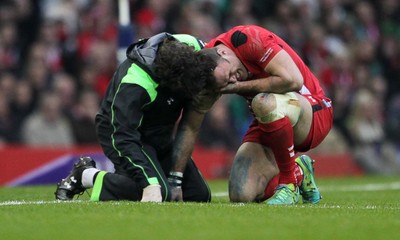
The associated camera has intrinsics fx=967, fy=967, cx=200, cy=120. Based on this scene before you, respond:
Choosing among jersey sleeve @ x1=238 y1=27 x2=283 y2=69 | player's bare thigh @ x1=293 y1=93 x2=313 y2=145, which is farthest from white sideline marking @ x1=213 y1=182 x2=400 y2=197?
jersey sleeve @ x1=238 y1=27 x2=283 y2=69

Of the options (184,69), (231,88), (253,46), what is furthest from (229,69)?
(184,69)

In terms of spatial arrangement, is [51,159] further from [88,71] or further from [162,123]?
[162,123]

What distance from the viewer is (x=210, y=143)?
47.2ft

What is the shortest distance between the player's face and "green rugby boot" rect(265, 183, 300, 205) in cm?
89

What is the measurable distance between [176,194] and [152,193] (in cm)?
60

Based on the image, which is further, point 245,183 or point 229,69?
point 245,183

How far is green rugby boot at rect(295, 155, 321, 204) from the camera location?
7.90 metres

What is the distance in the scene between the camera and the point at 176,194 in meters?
7.64

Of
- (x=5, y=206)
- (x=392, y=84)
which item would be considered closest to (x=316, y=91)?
(x=5, y=206)

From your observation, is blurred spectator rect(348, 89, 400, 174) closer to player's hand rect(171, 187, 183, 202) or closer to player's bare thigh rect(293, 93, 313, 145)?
player's bare thigh rect(293, 93, 313, 145)

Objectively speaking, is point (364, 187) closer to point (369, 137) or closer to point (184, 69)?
point (369, 137)

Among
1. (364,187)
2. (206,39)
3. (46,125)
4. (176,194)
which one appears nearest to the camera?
(176,194)

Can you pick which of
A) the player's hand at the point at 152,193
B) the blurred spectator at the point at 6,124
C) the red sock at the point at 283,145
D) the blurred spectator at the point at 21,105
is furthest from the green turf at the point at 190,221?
the blurred spectator at the point at 21,105

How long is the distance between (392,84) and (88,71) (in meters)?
6.96
